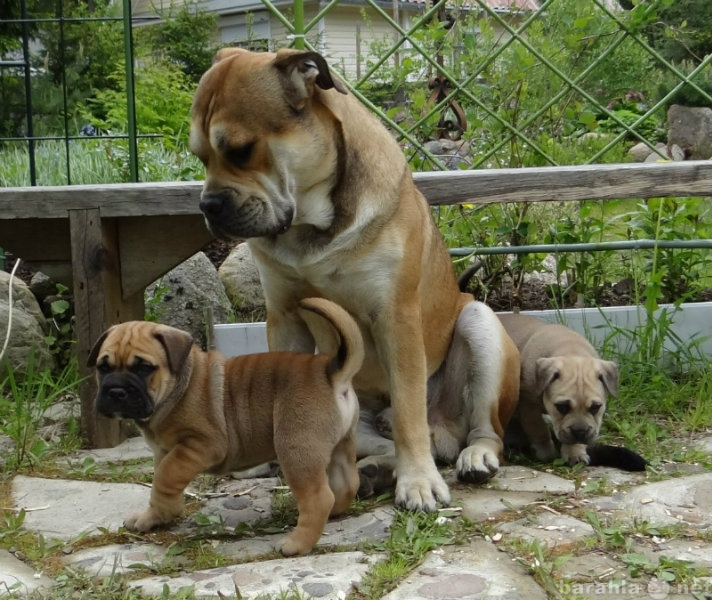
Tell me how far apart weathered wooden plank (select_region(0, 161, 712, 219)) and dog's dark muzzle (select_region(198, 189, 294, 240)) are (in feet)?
3.54

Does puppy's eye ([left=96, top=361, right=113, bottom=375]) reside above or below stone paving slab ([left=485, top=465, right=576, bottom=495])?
Answer: above

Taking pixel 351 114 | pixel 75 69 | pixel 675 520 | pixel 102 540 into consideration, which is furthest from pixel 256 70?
pixel 75 69

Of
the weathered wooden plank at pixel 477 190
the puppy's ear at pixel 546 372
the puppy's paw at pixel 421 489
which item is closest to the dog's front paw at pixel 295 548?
the puppy's paw at pixel 421 489

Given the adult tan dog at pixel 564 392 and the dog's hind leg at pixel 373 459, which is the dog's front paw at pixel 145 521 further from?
the adult tan dog at pixel 564 392

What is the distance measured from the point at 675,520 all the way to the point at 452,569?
→ 3.07 feet

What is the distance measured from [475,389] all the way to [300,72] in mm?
1628

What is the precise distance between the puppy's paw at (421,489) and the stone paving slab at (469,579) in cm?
37

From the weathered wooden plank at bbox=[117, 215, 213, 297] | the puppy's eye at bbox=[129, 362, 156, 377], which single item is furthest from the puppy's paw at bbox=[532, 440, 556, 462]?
the puppy's eye at bbox=[129, 362, 156, 377]

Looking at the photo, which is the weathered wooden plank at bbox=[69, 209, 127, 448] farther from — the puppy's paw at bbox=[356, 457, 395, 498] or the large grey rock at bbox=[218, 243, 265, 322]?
the large grey rock at bbox=[218, 243, 265, 322]

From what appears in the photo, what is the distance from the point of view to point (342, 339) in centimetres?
336

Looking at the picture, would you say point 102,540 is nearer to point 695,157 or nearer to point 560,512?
point 560,512

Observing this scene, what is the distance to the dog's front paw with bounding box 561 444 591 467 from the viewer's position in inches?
166

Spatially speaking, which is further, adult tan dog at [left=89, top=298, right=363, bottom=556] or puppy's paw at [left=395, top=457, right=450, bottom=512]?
puppy's paw at [left=395, top=457, right=450, bottom=512]

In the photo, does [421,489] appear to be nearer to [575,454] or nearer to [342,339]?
[342,339]
